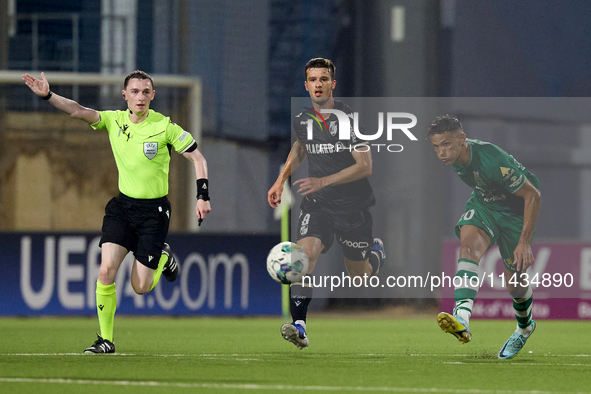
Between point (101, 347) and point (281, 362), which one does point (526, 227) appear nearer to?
point (281, 362)

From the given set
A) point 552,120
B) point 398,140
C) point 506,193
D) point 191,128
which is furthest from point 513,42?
point 506,193

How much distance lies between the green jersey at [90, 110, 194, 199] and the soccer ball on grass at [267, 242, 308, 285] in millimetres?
1048

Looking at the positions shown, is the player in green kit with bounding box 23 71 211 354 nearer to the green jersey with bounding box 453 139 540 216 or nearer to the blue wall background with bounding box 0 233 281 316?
the green jersey with bounding box 453 139 540 216

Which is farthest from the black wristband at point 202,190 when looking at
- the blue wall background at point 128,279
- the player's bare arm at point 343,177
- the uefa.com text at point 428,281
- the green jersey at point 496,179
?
the blue wall background at point 128,279

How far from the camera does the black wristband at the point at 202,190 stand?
325 inches

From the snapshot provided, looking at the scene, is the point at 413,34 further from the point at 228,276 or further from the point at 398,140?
the point at 228,276

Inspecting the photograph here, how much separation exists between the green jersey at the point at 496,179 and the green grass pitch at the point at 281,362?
1.22m

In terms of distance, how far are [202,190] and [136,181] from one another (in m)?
0.53

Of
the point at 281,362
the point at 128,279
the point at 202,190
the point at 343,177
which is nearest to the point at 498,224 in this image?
the point at 343,177

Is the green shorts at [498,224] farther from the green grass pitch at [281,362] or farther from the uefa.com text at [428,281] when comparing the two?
the uefa.com text at [428,281]

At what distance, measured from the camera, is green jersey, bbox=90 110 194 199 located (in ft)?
27.5

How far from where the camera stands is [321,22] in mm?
18328

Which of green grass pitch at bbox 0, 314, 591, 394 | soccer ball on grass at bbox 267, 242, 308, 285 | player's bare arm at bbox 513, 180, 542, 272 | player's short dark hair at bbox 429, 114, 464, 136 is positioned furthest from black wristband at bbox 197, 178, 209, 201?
player's bare arm at bbox 513, 180, 542, 272

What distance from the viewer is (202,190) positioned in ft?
27.3
